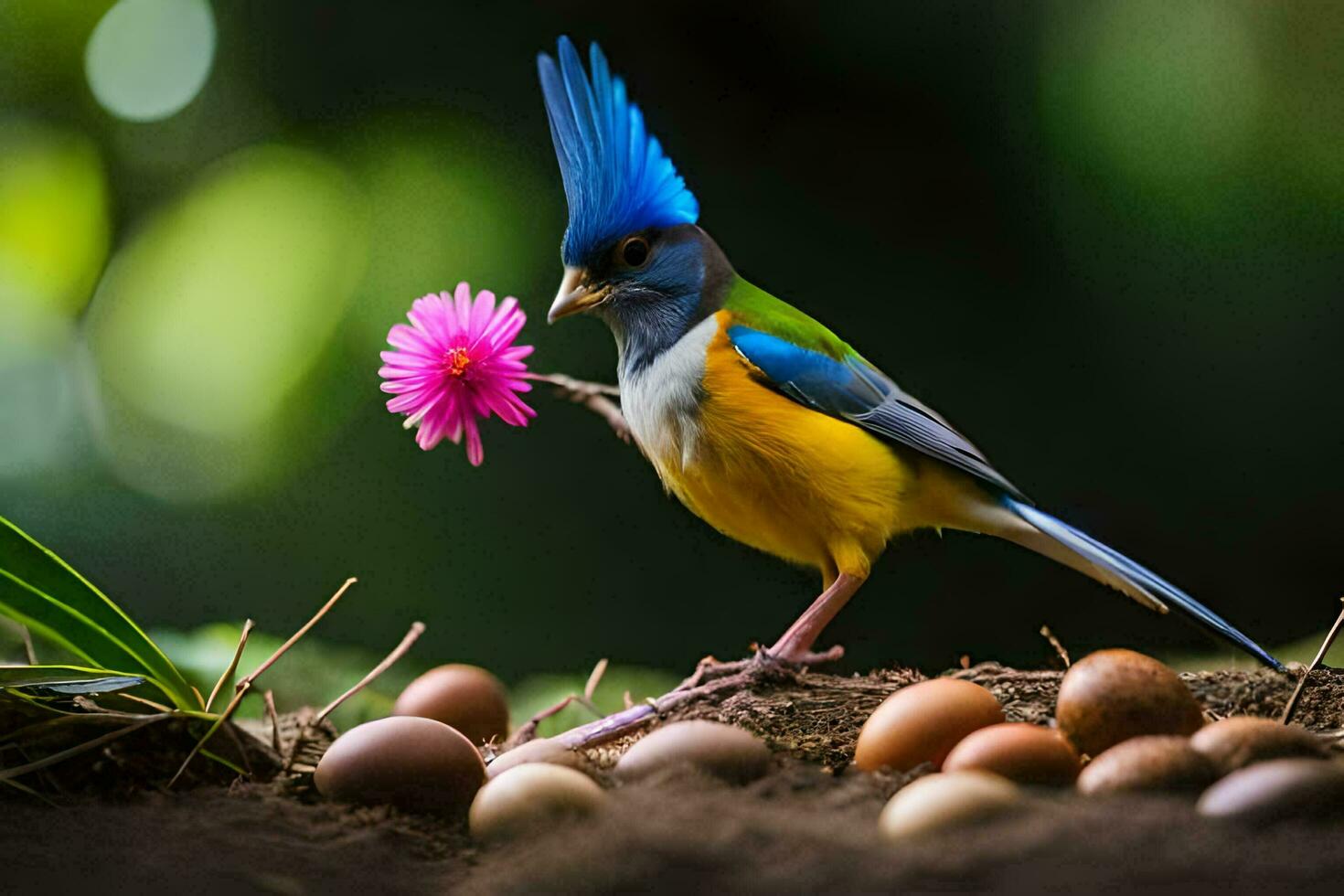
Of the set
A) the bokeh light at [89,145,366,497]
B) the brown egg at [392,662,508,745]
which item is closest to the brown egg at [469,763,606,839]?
the brown egg at [392,662,508,745]

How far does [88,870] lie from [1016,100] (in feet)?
6.38

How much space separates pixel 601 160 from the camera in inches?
59.7

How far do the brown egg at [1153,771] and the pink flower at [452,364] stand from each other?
871 mm

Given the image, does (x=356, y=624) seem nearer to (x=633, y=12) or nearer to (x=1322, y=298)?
(x=633, y=12)

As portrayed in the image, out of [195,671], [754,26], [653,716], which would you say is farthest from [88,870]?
[754,26]

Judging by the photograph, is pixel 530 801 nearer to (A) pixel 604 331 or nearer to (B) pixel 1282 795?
(B) pixel 1282 795

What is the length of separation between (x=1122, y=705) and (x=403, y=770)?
67 centimetres

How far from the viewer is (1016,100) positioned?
2113 mm

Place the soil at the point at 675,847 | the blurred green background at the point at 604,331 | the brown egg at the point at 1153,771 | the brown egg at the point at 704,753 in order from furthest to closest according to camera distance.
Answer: the blurred green background at the point at 604,331, the brown egg at the point at 704,753, the brown egg at the point at 1153,771, the soil at the point at 675,847

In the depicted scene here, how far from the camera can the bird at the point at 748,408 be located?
4.93ft

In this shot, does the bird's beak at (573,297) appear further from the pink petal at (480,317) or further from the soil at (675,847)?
the soil at (675,847)

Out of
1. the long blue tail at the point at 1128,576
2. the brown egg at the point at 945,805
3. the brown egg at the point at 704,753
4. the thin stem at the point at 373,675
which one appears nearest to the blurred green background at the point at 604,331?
the long blue tail at the point at 1128,576

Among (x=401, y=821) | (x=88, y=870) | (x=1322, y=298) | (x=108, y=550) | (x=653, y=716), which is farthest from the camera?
(x=108, y=550)

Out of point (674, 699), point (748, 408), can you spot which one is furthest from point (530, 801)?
point (748, 408)
